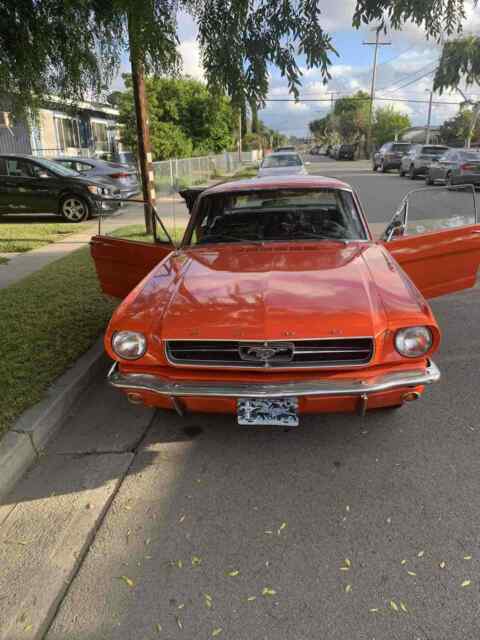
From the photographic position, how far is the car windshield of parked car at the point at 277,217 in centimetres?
430

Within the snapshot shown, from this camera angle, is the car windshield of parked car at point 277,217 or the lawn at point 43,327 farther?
the car windshield of parked car at point 277,217

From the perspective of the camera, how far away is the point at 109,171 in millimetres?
15461

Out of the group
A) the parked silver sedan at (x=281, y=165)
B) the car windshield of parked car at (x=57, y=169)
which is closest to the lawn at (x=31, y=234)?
the car windshield of parked car at (x=57, y=169)

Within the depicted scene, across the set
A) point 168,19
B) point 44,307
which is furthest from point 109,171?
point 168,19

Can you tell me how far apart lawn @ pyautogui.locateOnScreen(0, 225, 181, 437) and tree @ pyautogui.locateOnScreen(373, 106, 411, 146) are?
6748 cm

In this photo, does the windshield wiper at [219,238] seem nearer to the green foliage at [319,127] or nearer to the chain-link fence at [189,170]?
the chain-link fence at [189,170]

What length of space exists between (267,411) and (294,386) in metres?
0.24

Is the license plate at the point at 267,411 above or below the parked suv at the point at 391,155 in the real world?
below

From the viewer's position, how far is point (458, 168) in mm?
18047

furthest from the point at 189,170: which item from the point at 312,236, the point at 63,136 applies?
the point at 312,236

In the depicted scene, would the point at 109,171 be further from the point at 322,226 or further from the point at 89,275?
the point at 322,226

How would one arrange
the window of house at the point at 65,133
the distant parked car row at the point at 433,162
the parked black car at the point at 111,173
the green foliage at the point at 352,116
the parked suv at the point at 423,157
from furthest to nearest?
the green foliage at the point at 352,116 < the window of house at the point at 65,133 < the parked suv at the point at 423,157 < the distant parked car row at the point at 433,162 < the parked black car at the point at 111,173

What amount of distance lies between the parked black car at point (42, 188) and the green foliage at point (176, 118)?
13.1 m

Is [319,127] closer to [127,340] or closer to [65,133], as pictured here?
[65,133]
